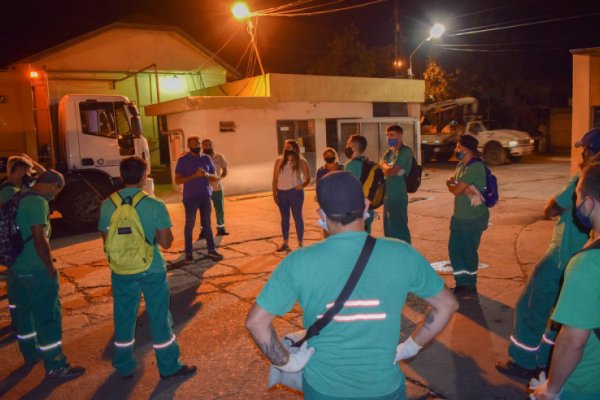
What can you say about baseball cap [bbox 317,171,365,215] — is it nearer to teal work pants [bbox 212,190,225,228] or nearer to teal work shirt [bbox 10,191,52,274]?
teal work shirt [bbox 10,191,52,274]

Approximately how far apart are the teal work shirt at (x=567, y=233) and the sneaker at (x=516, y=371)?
0.89 meters

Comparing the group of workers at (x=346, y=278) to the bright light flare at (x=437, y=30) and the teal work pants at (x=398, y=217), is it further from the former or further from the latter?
the bright light flare at (x=437, y=30)

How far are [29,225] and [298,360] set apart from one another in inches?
119

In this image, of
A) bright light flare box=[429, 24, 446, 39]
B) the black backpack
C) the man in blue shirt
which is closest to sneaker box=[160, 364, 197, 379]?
the black backpack

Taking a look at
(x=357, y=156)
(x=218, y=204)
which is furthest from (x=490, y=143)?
(x=357, y=156)

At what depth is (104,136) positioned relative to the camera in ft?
36.6

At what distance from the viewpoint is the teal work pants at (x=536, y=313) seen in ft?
11.8

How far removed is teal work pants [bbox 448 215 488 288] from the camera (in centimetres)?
545

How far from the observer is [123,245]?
12.5 ft

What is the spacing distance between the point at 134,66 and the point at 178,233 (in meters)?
13.4

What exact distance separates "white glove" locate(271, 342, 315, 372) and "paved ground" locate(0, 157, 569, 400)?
5.88 ft

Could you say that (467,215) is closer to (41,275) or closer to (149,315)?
(149,315)

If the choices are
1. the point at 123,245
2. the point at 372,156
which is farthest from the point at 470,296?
the point at 372,156

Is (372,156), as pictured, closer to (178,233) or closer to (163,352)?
(178,233)
